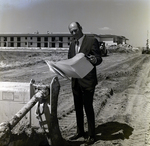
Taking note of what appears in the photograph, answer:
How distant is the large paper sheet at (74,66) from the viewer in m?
2.36

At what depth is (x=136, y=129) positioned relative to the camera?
9.98 feet

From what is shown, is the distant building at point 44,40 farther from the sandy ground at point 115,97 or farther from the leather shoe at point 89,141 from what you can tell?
the leather shoe at point 89,141

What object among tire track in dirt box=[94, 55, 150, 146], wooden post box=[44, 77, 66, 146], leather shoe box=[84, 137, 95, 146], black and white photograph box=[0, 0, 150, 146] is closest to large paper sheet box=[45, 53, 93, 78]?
black and white photograph box=[0, 0, 150, 146]

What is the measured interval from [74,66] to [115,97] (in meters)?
2.06

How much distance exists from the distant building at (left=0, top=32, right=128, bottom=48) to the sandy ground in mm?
239

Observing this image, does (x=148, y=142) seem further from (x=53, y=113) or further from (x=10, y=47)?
(x=10, y=47)

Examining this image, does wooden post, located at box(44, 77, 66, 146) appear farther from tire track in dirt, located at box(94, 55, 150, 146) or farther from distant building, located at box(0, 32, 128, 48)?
distant building, located at box(0, 32, 128, 48)

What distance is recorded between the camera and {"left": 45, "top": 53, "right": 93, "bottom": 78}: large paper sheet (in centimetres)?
236

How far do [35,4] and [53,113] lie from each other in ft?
3.98

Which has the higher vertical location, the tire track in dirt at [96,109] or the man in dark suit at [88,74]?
the man in dark suit at [88,74]

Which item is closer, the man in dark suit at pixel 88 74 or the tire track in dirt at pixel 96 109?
the man in dark suit at pixel 88 74

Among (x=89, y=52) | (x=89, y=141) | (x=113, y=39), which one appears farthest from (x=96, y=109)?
(x=89, y=52)

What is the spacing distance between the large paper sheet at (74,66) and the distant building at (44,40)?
876 mm

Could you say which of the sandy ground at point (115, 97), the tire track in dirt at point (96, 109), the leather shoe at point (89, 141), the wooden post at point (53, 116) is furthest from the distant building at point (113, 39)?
the leather shoe at point (89, 141)
